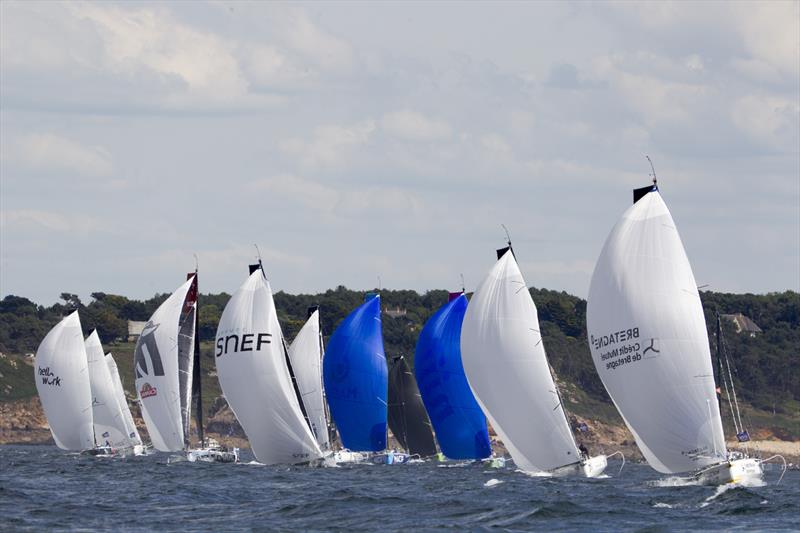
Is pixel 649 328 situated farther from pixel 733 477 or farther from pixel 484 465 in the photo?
pixel 484 465

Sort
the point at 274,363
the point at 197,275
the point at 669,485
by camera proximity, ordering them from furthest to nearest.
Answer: the point at 197,275
the point at 274,363
the point at 669,485

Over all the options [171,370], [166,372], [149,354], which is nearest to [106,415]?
[149,354]

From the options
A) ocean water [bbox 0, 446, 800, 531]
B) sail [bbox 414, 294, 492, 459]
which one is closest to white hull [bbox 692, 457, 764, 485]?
ocean water [bbox 0, 446, 800, 531]

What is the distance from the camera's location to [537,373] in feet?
204

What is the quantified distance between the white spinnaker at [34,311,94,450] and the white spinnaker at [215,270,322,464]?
2071cm

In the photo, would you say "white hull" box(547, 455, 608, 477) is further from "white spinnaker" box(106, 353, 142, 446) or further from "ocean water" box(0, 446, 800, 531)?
"white spinnaker" box(106, 353, 142, 446)

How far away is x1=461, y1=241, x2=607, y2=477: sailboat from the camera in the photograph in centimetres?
6184

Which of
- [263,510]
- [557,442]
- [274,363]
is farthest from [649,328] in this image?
[274,363]

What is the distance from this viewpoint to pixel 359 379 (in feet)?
268

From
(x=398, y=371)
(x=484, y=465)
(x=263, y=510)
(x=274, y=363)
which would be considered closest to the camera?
(x=263, y=510)

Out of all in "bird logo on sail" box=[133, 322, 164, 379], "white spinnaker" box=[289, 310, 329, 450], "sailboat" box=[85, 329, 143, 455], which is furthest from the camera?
"sailboat" box=[85, 329, 143, 455]

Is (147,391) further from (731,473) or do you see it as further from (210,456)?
(731,473)

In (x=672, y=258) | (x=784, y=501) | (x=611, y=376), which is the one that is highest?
(x=672, y=258)

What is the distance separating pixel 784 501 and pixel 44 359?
50459 mm
